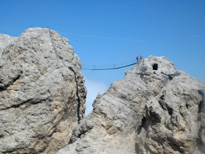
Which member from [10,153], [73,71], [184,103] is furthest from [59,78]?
[184,103]

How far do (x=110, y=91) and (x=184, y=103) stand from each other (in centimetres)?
321

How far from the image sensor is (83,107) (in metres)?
14.7

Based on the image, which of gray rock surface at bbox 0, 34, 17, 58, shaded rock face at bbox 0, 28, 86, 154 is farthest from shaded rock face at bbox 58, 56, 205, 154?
gray rock surface at bbox 0, 34, 17, 58

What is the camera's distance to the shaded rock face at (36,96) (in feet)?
38.7

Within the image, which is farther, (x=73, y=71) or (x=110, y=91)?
(x=73, y=71)

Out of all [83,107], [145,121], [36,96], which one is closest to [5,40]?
[36,96]

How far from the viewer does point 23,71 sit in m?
12.3

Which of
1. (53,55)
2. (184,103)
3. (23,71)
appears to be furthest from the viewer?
(53,55)

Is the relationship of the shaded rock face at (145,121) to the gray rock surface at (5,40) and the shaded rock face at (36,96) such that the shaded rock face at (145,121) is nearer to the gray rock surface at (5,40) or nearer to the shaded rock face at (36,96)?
the shaded rock face at (36,96)

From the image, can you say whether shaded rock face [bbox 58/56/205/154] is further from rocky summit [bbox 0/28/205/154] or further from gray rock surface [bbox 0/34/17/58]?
gray rock surface [bbox 0/34/17/58]

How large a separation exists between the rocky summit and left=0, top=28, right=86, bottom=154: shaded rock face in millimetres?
40

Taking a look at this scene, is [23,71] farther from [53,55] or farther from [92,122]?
[92,122]

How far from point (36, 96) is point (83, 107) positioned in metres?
3.24

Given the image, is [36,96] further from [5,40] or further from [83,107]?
[5,40]
